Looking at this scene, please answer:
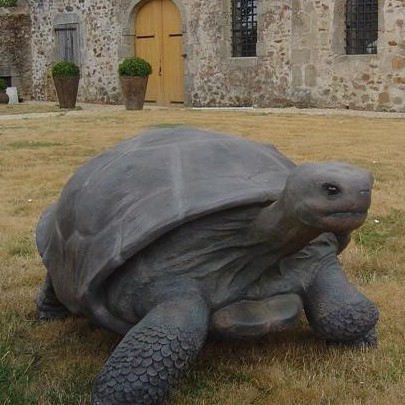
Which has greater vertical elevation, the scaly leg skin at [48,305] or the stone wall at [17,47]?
the stone wall at [17,47]

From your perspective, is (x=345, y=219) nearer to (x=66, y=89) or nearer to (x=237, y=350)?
(x=237, y=350)

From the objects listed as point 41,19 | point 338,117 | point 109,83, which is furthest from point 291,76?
point 41,19

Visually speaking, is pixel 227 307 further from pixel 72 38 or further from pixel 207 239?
pixel 72 38

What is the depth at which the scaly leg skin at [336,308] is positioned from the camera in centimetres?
282

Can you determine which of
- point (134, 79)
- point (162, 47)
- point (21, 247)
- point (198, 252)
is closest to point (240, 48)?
point (162, 47)

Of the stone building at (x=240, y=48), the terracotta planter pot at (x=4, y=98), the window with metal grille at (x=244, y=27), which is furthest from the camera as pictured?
the terracotta planter pot at (x=4, y=98)

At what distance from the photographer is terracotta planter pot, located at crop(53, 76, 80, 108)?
664 inches

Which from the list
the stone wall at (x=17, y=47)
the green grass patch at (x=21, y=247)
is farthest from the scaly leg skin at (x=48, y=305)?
the stone wall at (x=17, y=47)

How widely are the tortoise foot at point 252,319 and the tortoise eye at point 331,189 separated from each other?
560 mm

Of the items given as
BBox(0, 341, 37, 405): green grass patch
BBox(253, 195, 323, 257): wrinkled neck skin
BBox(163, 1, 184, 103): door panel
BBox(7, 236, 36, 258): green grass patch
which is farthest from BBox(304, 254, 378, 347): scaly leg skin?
BBox(163, 1, 184, 103): door panel

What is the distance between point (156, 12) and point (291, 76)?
4.07 metres

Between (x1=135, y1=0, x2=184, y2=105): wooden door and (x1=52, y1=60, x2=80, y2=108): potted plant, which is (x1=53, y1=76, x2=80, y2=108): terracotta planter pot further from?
(x1=135, y1=0, x2=184, y2=105): wooden door

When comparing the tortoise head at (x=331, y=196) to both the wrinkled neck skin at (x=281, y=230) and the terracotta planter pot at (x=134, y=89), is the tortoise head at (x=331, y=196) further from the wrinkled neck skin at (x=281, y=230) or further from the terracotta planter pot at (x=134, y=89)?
the terracotta planter pot at (x=134, y=89)

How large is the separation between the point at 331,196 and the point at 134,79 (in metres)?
13.5
